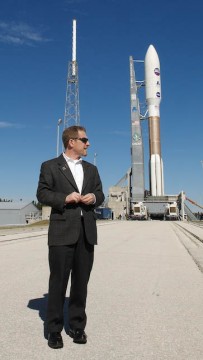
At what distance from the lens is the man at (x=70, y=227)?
4.01 metres

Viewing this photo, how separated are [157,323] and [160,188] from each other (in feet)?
250

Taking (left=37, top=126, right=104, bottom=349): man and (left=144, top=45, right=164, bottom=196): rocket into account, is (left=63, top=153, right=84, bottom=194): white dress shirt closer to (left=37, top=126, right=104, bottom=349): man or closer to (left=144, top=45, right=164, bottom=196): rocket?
(left=37, top=126, right=104, bottom=349): man

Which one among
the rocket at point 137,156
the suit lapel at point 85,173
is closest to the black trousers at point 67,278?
the suit lapel at point 85,173

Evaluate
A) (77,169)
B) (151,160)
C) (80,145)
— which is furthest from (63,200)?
(151,160)

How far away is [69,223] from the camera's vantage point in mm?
4047

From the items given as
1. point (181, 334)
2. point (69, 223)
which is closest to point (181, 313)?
point (181, 334)

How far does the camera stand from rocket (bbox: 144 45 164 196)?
7856 cm

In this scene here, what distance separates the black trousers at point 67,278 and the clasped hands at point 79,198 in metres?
0.26

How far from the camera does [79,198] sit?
399 cm

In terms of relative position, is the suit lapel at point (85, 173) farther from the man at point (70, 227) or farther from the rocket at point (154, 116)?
the rocket at point (154, 116)

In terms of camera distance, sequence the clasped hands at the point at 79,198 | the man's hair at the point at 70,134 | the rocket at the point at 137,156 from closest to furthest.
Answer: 1. the clasped hands at the point at 79,198
2. the man's hair at the point at 70,134
3. the rocket at the point at 137,156

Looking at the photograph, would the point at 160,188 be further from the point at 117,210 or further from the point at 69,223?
the point at 69,223

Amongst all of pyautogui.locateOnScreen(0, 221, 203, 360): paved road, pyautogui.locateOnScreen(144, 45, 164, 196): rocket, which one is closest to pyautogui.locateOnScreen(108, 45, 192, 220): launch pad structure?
pyautogui.locateOnScreen(144, 45, 164, 196): rocket

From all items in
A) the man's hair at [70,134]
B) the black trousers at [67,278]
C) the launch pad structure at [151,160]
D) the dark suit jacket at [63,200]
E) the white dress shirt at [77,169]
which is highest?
the launch pad structure at [151,160]
